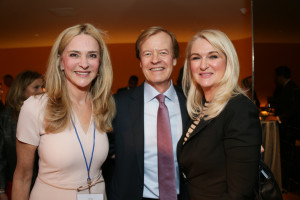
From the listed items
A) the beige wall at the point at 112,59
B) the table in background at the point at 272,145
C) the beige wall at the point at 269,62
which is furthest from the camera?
the beige wall at the point at 112,59

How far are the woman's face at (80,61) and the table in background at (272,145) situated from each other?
11.2 feet

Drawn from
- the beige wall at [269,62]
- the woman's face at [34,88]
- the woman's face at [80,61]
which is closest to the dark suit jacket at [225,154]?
the woman's face at [80,61]

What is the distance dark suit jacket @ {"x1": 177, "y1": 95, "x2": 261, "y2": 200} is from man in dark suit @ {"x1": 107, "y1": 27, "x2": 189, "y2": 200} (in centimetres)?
30

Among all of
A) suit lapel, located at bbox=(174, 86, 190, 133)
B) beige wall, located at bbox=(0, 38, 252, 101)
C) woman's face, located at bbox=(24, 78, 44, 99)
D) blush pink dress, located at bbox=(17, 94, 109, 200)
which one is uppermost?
beige wall, located at bbox=(0, 38, 252, 101)

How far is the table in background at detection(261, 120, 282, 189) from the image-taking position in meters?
4.43

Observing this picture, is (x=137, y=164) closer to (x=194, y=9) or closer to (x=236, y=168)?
(x=236, y=168)

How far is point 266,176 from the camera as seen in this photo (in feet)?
5.32

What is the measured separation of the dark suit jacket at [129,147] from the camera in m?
1.94

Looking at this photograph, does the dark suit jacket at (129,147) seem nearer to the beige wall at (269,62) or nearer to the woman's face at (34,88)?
the woman's face at (34,88)

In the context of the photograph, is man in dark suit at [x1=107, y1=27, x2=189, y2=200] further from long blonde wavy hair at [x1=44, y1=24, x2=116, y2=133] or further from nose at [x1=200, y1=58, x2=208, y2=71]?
nose at [x1=200, y1=58, x2=208, y2=71]

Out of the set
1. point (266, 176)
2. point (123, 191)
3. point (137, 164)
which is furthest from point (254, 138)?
point (123, 191)

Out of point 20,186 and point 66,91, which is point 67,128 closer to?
point 66,91

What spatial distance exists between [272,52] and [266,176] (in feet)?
14.3

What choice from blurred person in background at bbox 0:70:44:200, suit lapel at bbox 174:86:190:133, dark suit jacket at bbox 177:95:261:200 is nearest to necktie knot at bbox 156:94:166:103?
→ suit lapel at bbox 174:86:190:133
